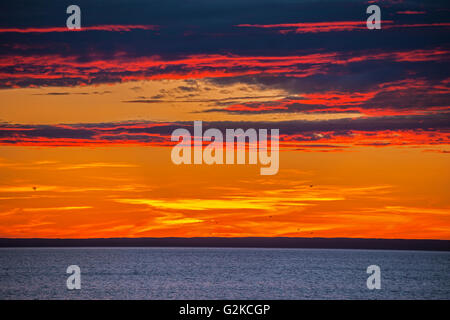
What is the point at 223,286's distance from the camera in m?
103

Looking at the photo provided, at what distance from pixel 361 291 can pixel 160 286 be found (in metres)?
33.3
